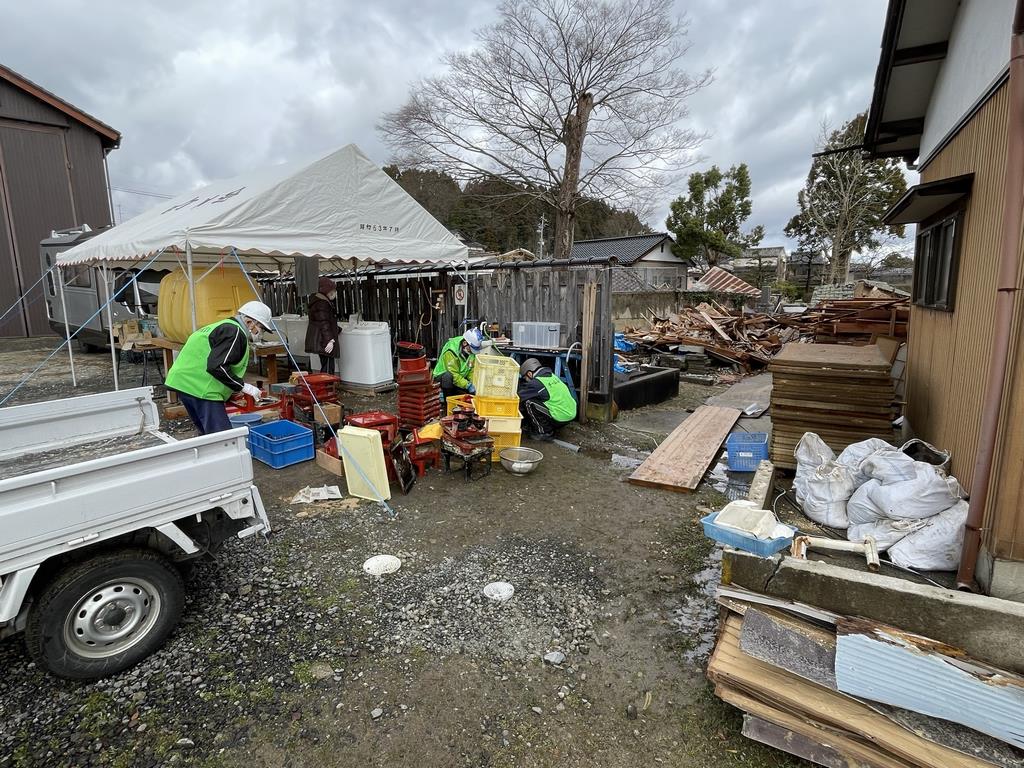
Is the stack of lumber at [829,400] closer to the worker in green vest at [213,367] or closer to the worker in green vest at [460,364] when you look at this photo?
the worker in green vest at [460,364]

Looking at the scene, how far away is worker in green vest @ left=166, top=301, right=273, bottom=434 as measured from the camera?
4234mm

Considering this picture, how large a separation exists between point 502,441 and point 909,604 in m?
4.08

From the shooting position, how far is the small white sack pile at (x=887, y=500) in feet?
10.3

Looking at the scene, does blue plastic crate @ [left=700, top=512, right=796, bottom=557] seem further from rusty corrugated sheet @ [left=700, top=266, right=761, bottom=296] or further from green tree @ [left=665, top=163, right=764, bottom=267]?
green tree @ [left=665, top=163, right=764, bottom=267]

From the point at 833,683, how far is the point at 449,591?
2.27m

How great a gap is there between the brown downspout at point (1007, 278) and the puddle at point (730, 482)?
7.58ft

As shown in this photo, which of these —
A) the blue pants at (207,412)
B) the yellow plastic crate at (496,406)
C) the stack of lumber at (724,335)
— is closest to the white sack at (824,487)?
the yellow plastic crate at (496,406)

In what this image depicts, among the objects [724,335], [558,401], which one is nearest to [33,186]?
[558,401]

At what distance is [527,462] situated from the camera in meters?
5.48

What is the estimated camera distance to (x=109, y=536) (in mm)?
2535

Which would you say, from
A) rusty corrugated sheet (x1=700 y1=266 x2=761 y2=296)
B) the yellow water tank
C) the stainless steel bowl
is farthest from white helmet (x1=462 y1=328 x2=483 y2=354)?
rusty corrugated sheet (x1=700 y1=266 x2=761 y2=296)

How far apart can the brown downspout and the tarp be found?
7.14 metres

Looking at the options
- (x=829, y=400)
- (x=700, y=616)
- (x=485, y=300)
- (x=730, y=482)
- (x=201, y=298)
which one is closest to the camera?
(x=700, y=616)

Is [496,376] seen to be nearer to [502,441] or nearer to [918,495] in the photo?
[502,441]
